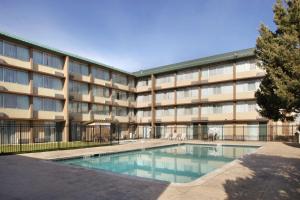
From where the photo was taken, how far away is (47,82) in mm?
31812

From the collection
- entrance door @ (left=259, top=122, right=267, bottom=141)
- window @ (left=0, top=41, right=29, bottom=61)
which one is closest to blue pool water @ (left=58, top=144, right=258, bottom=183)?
window @ (left=0, top=41, right=29, bottom=61)

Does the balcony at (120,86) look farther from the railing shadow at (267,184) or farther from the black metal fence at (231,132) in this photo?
the railing shadow at (267,184)

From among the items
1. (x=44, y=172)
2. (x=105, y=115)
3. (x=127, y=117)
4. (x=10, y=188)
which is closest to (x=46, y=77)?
(x=105, y=115)

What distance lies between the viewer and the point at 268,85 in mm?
16031

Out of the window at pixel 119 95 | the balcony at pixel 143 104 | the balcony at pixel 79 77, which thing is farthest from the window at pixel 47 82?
the balcony at pixel 143 104

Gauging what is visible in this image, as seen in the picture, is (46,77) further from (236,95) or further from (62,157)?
(236,95)

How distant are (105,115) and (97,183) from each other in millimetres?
31791

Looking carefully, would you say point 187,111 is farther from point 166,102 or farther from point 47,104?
point 47,104

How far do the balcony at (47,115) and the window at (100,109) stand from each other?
646 centimetres

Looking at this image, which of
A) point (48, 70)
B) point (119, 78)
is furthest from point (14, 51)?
point (119, 78)

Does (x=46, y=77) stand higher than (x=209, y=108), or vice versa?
(x=46, y=77)

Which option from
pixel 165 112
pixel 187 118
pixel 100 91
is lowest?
pixel 187 118

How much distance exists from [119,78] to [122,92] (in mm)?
2710

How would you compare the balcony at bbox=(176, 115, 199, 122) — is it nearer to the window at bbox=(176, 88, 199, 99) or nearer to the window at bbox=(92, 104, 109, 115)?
the window at bbox=(176, 88, 199, 99)
